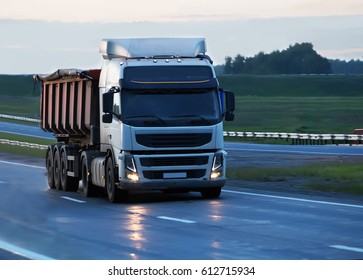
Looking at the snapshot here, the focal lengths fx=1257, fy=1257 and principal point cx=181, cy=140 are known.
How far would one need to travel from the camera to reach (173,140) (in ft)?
89.0

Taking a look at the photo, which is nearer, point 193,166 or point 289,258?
point 289,258

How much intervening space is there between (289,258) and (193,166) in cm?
1140

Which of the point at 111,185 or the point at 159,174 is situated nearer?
the point at 159,174

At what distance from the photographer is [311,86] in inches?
7805

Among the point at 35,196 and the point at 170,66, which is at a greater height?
the point at 170,66

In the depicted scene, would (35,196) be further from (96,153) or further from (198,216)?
(198,216)

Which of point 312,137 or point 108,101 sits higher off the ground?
point 108,101

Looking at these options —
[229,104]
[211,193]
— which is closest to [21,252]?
[229,104]

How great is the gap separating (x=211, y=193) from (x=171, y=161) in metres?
2.00

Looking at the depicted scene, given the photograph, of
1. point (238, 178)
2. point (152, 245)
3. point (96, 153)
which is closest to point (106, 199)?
point (96, 153)

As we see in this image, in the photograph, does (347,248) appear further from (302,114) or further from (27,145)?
(302,114)

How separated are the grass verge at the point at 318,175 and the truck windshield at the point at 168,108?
509cm

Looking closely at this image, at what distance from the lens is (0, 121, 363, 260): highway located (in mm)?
17031

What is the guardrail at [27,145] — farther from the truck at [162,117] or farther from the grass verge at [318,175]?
the truck at [162,117]
